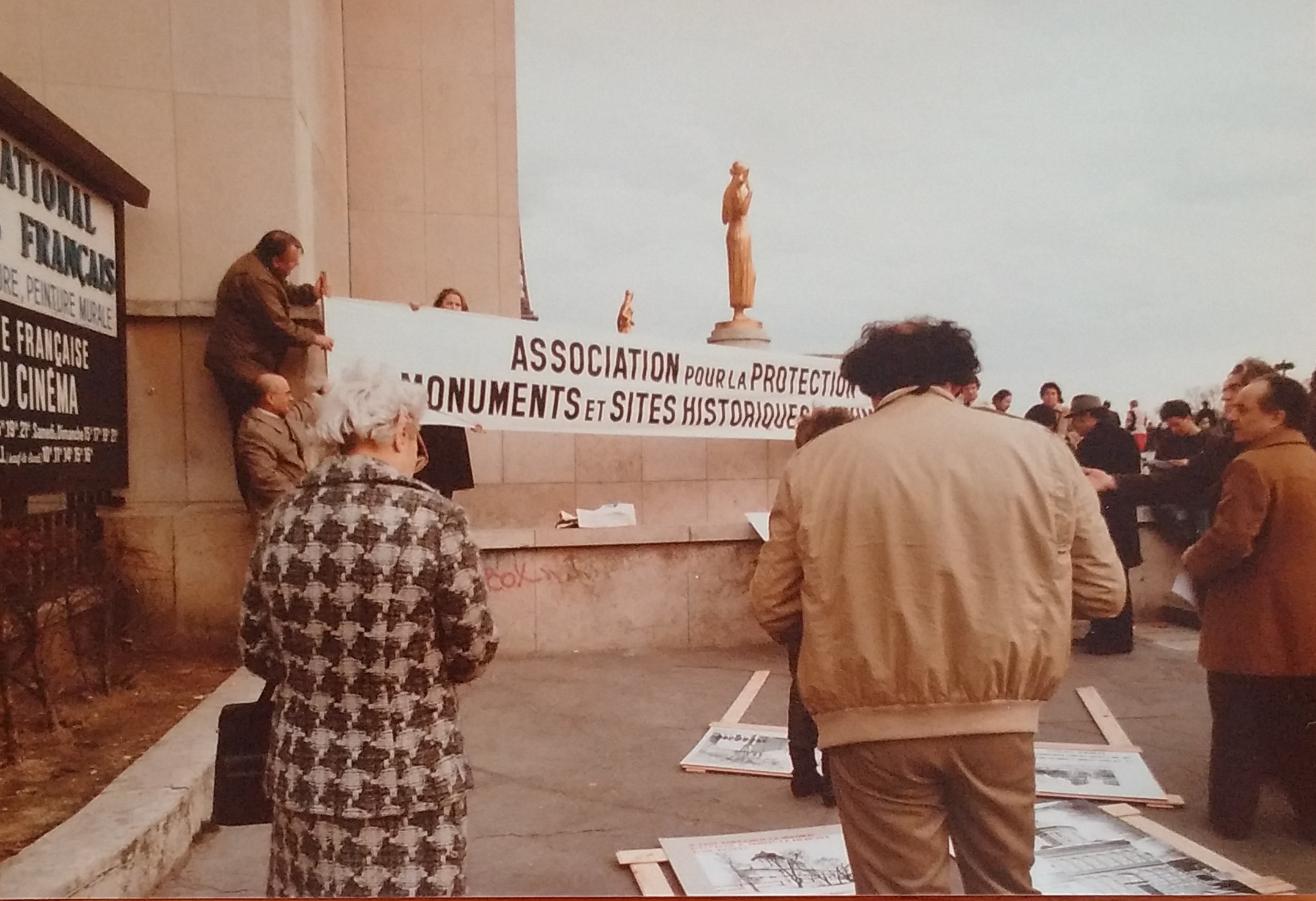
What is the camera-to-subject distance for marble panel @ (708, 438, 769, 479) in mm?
5793

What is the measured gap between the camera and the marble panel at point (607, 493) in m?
5.69

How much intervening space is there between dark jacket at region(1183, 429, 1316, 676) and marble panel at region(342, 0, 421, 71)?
536cm

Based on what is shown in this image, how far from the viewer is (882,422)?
183 centimetres

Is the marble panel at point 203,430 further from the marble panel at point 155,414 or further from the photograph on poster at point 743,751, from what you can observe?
the photograph on poster at point 743,751

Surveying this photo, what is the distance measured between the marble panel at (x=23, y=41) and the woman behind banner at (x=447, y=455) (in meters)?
1.98

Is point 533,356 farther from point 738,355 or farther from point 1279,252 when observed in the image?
point 1279,252

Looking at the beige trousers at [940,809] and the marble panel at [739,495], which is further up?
the marble panel at [739,495]

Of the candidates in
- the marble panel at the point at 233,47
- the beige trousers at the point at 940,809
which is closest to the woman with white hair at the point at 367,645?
the beige trousers at the point at 940,809

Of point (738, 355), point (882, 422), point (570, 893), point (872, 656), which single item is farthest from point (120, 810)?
point (738, 355)

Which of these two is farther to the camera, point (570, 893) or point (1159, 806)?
point (1159, 806)

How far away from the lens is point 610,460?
570 centimetres

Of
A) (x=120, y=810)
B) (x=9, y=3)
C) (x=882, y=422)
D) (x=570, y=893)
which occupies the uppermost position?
(x=9, y=3)

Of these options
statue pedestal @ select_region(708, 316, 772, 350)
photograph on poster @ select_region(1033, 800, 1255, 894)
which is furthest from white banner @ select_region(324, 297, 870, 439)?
photograph on poster @ select_region(1033, 800, 1255, 894)

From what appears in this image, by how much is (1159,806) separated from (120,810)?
10.9 feet
